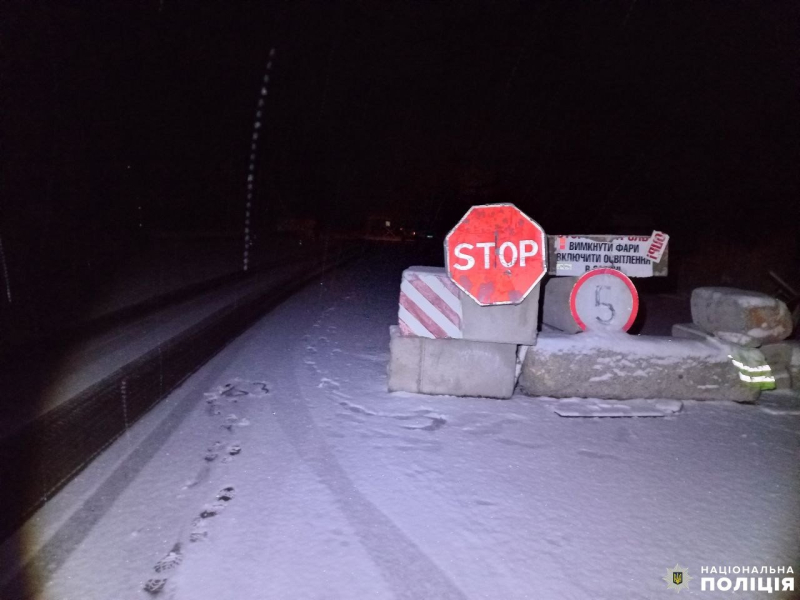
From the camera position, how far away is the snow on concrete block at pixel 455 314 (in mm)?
5520

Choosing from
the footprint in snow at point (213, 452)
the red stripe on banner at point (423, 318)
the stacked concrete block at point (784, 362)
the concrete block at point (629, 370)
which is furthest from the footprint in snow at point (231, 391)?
the stacked concrete block at point (784, 362)

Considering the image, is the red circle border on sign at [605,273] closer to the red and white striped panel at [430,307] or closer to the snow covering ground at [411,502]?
the snow covering ground at [411,502]

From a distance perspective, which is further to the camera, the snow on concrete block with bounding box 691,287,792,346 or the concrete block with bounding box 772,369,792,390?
the concrete block with bounding box 772,369,792,390

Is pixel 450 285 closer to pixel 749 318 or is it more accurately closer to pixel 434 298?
pixel 434 298

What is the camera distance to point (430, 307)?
564cm

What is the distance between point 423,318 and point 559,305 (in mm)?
2361

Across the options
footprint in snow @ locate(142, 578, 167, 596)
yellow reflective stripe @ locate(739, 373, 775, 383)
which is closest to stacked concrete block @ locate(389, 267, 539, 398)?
yellow reflective stripe @ locate(739, 373, 775, 383)

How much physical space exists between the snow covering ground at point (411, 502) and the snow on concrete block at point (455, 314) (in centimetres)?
68

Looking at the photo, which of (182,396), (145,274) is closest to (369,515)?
(182,396)

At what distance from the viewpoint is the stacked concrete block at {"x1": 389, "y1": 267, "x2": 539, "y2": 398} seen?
5.54 m

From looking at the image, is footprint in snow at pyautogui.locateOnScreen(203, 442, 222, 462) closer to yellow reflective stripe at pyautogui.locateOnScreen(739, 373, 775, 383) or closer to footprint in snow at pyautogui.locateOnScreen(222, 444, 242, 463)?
footprint in snow at pyautogui.locateOnScreen(222, 444, 242, 463)

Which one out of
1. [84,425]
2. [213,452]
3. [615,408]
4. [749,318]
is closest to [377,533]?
[213,452]

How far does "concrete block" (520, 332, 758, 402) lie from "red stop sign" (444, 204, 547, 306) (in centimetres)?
70

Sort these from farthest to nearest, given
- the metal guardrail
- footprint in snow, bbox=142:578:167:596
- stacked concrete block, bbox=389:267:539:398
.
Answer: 1. stacked concrete block, bbox=389:267:539:398
2. the metal guardrail
3. footprint in snow, bbox=142:578:167:596
